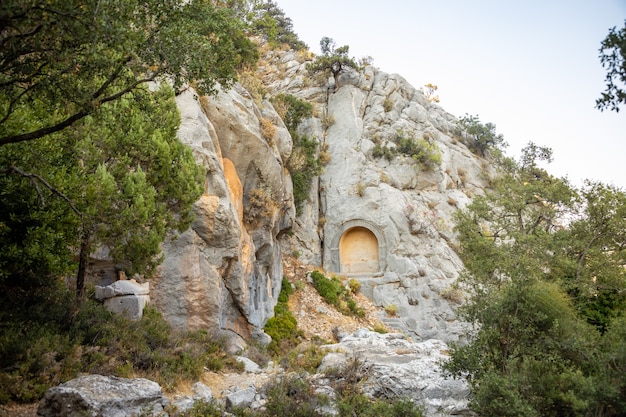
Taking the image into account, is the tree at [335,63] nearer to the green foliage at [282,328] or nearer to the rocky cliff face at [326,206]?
the rocky cliff face at [326,206]

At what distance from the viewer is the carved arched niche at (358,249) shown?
2620 centimetres

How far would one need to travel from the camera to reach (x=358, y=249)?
2698 centimetres

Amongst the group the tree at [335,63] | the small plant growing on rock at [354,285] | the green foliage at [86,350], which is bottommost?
the green foliage at [86,350]

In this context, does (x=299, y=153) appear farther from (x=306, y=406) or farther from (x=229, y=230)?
(x=306, y=406)

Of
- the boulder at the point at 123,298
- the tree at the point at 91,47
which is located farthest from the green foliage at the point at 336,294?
the tree at the point at 91,47

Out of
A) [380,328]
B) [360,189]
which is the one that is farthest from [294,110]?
[380,328]

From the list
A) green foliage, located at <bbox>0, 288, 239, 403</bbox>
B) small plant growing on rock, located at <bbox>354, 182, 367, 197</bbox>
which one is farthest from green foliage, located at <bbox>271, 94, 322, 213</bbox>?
green foliage, located at <bbox>0, 288, 239, 403</bbox>

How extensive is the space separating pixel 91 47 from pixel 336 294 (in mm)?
18476

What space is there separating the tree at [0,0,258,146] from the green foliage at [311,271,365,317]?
15.9m

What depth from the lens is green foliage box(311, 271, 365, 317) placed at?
2214 cm

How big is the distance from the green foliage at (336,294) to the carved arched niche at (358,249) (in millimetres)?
2835

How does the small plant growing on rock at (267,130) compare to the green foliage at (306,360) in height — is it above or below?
above

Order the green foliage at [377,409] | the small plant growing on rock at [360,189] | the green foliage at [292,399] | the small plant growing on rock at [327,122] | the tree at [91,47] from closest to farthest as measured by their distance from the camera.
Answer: the tree at [91,47]
the green foliage at [377,409]
the green foliage at [292,399]
the small plant growing on rock at [360,189]
the small plant growing on rock at [327,122]

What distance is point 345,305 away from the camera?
72.9 ft
